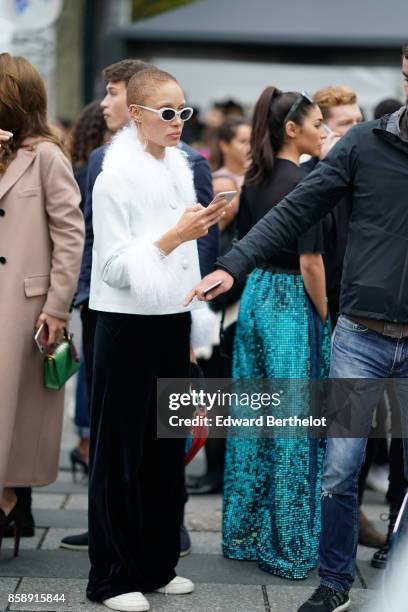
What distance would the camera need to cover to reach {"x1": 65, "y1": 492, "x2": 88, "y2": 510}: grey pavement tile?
19.8 feet

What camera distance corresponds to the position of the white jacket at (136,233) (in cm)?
416

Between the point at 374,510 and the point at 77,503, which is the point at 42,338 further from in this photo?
the point at 374,510

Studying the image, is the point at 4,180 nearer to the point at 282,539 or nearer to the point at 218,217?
the point at 218,217

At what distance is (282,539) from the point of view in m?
4.92

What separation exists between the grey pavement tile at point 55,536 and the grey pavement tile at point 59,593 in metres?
0.52

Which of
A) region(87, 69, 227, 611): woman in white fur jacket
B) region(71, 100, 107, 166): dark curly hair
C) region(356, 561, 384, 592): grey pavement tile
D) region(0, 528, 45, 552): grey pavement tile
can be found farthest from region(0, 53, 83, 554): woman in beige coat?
region(356, 561, 384, 592): grey pavement tile

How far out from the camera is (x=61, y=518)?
578cm

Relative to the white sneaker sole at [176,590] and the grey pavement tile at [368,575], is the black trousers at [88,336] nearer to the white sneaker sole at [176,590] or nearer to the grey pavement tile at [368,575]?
the white sneaker sole at [176,590]

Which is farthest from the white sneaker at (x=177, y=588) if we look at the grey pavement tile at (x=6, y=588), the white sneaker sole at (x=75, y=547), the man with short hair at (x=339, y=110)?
the man with short hair at (x=339, y=110)

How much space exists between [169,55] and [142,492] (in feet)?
32.5

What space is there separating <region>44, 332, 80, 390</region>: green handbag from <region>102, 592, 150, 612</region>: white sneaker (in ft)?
3.01

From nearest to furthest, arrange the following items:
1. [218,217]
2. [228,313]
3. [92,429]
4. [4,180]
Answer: [218,217] → [92,429] → [4,180] → [228,313]

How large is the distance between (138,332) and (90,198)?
3.16 feet

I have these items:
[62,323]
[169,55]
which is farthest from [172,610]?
[169,55]
